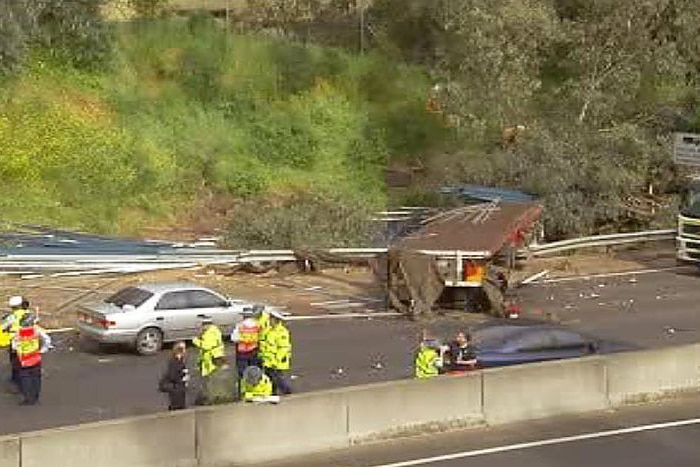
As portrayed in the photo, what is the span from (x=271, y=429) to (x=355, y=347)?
8586 mm

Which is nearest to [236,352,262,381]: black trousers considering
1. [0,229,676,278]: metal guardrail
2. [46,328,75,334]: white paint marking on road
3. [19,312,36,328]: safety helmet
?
[19,312,36,328]: safety helmet

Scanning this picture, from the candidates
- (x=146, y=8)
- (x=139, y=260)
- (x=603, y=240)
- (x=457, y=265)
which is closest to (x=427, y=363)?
(x=457, y=265)

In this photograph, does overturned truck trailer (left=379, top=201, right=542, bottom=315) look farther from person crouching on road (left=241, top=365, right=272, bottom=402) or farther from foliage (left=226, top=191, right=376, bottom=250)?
person crouching on road (left=241, top=365, right=272, bottom=402)

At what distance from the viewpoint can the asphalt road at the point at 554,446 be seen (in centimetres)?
1603

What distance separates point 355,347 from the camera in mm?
24578

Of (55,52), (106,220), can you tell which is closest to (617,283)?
(106,220)

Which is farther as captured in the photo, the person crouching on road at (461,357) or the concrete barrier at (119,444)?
the person crouching on road at (461,357)

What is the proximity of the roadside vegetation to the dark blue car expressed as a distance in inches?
526

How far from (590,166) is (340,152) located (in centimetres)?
994

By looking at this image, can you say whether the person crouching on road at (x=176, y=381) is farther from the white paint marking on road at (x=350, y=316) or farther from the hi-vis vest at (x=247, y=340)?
the white paint marking on road at (x=350, y=316)

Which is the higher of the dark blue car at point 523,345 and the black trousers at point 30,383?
the dark blue car at point 523,345

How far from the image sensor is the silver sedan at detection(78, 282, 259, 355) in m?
23.3

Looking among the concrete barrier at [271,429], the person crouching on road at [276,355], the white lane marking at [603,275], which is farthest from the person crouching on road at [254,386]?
the white lane marking at [603,275]

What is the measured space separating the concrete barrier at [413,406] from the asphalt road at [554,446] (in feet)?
0.55
